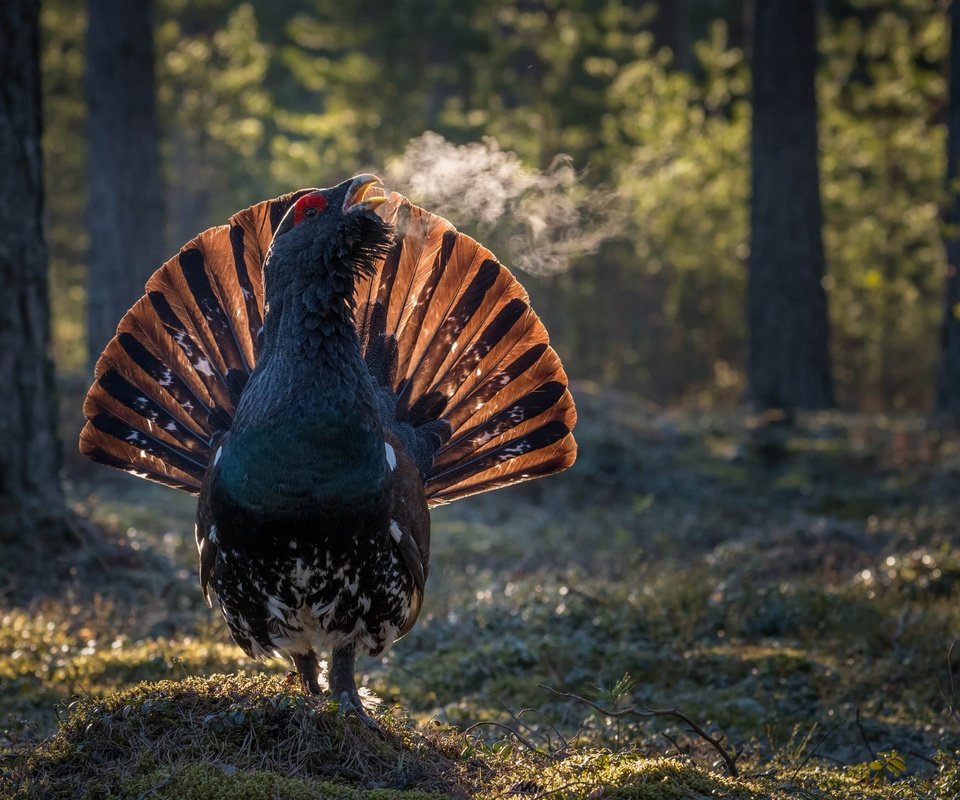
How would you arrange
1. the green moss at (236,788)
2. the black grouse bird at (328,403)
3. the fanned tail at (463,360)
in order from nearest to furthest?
the green moss at (236,788)
the black grouse bird at (328,403)
the fanned tail at (463,360)

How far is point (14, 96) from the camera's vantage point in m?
7.31

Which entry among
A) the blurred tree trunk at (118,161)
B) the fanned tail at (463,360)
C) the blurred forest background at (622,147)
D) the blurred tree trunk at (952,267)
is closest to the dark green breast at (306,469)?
the fanned tail at (463,360)

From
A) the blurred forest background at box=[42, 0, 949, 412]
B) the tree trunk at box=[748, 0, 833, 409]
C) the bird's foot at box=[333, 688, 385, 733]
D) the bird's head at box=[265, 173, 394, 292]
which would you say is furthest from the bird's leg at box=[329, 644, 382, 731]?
the blurred forest background at box=[42, 0, 949, 412]

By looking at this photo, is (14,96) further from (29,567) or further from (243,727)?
(243,727)

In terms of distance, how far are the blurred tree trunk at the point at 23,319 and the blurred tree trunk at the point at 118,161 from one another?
7.09 meters

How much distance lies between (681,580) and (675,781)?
10.5ft

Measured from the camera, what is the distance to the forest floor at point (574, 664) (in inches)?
160

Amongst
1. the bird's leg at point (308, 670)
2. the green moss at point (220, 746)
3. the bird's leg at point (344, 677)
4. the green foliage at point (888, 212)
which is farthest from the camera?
the green foliage at point (888, 212)

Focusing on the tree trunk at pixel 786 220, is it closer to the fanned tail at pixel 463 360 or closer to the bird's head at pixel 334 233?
the fanned tail at pixel 463 360

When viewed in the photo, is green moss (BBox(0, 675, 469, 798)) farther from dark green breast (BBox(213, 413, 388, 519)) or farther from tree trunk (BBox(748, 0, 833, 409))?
tree trunk (BBox(748, 0, 833, 409))

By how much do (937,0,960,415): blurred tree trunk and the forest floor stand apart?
251 cm

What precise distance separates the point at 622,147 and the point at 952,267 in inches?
327

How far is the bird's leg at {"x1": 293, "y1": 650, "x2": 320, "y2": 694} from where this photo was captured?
4926mm

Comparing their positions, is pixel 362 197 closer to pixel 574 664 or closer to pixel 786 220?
pixel 574 664
